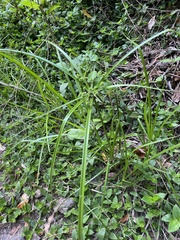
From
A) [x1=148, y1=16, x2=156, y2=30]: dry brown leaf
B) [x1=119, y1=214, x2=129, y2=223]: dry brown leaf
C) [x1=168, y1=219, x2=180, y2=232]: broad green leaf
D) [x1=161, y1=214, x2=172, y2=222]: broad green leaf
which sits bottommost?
[x1=119, y1=214, x2=129, y2=223]: dry brown leaf

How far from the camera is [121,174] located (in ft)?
3.59

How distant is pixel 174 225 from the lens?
891 millimetres

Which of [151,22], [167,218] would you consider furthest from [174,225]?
[151,22]

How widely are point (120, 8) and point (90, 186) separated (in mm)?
1120

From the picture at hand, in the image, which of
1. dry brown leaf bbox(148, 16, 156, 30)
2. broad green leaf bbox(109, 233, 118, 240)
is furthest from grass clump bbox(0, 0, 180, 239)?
dry brown leaf bbox(148, 16, 156, 30)

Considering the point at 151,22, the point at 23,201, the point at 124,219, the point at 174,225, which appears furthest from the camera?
the point at 151,22

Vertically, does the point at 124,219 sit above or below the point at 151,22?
below

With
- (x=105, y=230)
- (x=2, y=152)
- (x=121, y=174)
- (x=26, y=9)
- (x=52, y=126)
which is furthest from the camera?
(x=26, y=9)

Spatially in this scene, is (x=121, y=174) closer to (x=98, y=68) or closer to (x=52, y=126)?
(x=52, y=126)

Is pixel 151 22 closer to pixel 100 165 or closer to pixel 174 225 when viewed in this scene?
pixel 100 165

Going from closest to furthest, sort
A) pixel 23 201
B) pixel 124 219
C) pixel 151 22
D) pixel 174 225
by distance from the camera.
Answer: pixel 174 225 → pixel 124 219 → pixel 23 201 → pixel 151 22

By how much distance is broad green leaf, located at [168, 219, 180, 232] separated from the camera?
881 mm

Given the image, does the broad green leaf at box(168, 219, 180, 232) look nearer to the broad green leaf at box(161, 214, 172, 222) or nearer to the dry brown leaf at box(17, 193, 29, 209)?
the broad green leaf at box(161, 214, 172, 222)

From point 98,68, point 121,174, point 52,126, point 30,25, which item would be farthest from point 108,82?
point 30,25
